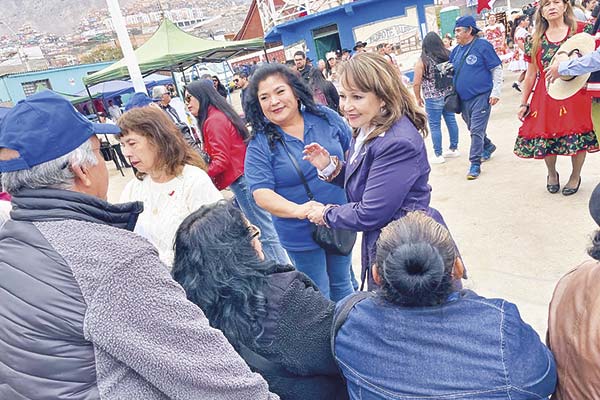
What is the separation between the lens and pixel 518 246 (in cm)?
330

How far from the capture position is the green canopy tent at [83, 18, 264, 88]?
30.7 ft

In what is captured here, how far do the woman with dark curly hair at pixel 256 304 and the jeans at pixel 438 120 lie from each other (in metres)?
4.53

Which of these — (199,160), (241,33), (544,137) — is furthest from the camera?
(241,33)

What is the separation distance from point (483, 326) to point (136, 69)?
6.66m

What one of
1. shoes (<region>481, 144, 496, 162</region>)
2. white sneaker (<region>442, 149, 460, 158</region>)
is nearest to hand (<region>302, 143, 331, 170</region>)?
shoes (<region>481, 144, 496, 162</region>)

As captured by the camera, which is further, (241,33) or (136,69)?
(241,33)

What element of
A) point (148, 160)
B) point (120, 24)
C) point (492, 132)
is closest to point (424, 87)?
point (492, 132)

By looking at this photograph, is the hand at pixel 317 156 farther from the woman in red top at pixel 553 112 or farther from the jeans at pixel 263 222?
the woman in red top at pixel 553 112

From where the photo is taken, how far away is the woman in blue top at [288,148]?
2.35 metres

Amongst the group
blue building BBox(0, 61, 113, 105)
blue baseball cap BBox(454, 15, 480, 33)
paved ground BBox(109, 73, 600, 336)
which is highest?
blue building BBox(0, 61, 113, 105)

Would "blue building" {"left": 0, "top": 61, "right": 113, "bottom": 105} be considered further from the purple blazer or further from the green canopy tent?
the purple blazer

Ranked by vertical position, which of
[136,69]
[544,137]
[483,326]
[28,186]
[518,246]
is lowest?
[518,246]

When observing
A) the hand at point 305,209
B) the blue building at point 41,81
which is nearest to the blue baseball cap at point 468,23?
the hand at point 305,209

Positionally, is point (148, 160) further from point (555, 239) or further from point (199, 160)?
point (555, 239)
